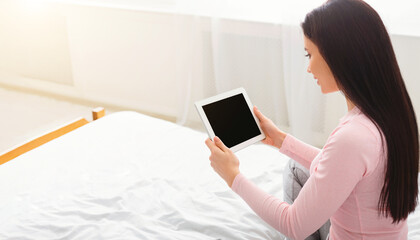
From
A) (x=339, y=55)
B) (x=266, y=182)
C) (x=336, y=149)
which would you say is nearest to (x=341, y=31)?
(x=339, y=55)

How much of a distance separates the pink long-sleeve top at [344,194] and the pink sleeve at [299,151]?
0.21 metres

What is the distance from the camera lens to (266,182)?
152 centimetres

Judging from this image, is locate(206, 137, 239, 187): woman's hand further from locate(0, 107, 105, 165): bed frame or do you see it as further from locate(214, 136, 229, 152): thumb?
locate(0, 107, 105, 165): bed frame

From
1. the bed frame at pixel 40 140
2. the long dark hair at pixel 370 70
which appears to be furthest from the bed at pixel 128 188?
the long dark hair at pixel 370 70

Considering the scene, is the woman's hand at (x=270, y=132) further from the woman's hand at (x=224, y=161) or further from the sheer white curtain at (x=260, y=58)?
the sheer white curtain at (x=260, y=58)

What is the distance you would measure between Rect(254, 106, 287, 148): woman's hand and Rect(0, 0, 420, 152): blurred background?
4.24 feet

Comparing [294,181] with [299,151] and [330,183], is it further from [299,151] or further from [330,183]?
[330,183]

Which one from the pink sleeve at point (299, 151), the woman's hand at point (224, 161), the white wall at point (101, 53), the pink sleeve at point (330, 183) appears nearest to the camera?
the pink sleeve at point (330, 183)

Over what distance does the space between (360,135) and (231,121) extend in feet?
1.39

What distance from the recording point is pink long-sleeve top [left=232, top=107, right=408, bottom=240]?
88cm

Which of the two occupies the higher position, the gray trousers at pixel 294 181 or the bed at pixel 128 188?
the gray trousers at pixel 294 181

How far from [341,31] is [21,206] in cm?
104

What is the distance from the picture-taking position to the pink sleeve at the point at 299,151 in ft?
3.99

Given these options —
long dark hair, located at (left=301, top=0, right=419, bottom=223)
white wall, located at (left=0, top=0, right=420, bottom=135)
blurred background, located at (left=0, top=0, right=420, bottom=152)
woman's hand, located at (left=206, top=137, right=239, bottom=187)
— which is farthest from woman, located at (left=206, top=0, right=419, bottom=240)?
white wall, located at (left=0, top=0, right=420, bottom=135)
